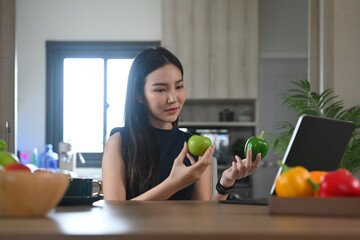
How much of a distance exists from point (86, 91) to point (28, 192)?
19.0ft

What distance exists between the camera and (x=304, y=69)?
6.52 m

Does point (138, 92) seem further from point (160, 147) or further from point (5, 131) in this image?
point (5, 131)

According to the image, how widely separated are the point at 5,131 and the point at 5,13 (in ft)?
3.15

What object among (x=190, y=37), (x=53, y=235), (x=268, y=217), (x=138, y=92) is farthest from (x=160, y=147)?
(x=190, y=37)

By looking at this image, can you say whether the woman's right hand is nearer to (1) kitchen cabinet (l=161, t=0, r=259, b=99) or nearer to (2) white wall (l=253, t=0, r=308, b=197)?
(1) kitchen cabinet (l=161, t=0, r=259, b=99)

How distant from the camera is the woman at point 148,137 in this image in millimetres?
2039

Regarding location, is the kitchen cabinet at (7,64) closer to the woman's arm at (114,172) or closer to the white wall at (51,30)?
the white wall at (51,30)

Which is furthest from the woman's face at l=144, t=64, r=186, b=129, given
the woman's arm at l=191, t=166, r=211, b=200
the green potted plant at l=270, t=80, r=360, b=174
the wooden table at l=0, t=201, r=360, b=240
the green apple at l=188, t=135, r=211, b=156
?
the green potted plant at l=270, t=80, r=360, b=174

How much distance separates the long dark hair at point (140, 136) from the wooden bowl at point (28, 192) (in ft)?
3.57

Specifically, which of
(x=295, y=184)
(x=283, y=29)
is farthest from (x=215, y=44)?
(x=295, y=184)

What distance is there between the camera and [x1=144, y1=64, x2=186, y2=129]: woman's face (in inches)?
80.1

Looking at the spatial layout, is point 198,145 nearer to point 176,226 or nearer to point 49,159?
point 176,226


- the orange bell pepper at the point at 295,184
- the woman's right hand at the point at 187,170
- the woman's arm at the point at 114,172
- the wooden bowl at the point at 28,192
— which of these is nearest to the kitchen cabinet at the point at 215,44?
the woman's arm at the point at 114,172

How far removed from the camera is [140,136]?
2113 mm
